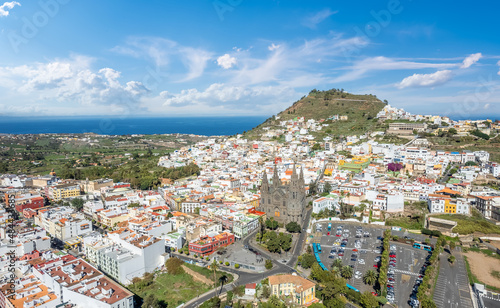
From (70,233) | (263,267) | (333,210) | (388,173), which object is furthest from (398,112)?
(70,233)

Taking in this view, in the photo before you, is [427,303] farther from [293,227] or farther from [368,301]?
[293,227]

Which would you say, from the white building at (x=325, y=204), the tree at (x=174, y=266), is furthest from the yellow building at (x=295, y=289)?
the white building at (x=325, y=204)

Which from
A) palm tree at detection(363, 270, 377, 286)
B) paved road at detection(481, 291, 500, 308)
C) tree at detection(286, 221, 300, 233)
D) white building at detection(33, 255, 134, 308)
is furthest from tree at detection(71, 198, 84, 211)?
paved road at detection(481, 291, 500, 308)

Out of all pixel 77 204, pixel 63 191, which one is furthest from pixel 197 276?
pixel 63 191

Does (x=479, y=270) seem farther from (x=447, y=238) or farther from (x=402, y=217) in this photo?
(x=402, y=217)

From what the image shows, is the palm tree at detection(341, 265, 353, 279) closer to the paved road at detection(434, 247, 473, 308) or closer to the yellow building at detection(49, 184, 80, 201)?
the paved road at detection(434, 247, 473, 308)

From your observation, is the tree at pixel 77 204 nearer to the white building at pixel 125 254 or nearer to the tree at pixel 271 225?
the white building at pixel 125 254
